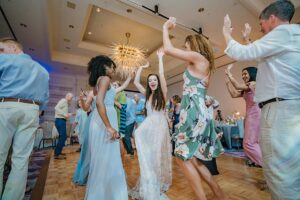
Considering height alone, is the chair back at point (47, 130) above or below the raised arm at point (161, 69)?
below

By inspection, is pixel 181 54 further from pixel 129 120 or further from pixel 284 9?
pixel 129 120

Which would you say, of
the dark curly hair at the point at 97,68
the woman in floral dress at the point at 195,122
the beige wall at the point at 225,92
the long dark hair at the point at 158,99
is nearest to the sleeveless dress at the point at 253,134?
the woman in floral dress at the point at 195,122

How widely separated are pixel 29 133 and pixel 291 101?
6.13 ft

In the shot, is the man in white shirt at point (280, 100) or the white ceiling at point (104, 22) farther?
the white ceiling at point (104, 22)

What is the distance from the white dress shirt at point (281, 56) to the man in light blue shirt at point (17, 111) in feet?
5.30

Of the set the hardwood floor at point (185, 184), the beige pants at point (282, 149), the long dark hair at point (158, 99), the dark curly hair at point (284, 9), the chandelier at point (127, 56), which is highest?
the chandelier at point (127, 56)

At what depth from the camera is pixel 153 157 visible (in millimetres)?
1702

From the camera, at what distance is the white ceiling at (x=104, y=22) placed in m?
3.61

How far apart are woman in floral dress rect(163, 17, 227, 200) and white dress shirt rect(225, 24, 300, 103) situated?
14.5 inches

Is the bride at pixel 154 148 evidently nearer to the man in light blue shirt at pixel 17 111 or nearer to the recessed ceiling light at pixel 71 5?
the man in light blue shirt at pixel 17 111

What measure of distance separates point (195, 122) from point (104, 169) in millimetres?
805

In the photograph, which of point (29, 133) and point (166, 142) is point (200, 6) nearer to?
point (166, 142)

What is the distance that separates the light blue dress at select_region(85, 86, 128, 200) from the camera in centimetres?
132

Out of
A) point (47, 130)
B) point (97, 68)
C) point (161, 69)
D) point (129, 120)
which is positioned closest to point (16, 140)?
point (97, 68)
